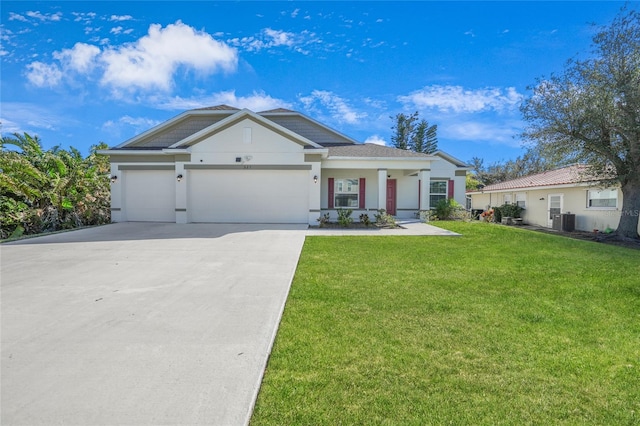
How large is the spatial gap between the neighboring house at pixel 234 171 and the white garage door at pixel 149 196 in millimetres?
47

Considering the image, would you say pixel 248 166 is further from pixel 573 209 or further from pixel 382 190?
pixel 573 209

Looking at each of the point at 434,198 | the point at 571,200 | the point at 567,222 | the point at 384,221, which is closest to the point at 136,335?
the point at 384,221

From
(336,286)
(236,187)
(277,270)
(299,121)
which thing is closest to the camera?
(336,286)

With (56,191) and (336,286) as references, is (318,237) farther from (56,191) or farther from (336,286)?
(56,191)

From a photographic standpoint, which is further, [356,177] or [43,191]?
[356,177]

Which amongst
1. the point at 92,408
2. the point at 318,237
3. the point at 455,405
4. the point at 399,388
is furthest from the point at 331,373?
the point at 318,237

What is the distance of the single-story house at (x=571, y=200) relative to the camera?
14617 millimetres

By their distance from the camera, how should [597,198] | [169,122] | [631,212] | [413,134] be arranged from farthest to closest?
[413,134] → [169,122] → [597,198] → [631,212]

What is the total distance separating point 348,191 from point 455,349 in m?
14.0

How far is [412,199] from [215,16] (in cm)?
1336

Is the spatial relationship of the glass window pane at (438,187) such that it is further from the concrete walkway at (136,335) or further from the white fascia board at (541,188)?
the concrete walkway at (136,335)

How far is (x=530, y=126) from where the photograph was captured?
13.5 metres

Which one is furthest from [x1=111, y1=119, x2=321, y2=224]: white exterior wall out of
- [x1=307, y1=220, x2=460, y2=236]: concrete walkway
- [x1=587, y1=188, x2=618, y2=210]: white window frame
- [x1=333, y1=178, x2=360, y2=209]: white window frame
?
[x1=587, y1=188, x2=618, y2=210]: white window frame

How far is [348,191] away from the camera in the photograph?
55.4 ft
